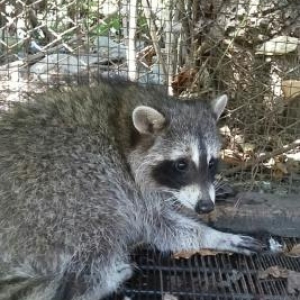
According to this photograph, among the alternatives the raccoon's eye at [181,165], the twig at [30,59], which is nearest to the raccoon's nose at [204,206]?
the raccoon's eye at [181,165]

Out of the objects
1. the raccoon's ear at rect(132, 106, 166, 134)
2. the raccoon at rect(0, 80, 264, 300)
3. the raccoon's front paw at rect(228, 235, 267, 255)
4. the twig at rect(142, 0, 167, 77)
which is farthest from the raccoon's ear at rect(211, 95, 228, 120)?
the twig at rect(142, 0, 167, 77)

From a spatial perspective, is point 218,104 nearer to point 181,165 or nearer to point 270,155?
point 181,165

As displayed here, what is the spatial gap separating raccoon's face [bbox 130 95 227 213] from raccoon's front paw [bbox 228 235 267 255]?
1.31ft

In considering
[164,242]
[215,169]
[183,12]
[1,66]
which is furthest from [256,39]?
[1,66]

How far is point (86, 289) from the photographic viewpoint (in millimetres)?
2609

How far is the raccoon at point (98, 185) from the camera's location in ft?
8.32

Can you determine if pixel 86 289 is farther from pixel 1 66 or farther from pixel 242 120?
pixel 1 66

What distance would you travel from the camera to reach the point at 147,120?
2844 mm

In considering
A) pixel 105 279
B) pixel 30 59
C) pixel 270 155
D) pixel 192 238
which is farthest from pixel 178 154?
pixel 30 59

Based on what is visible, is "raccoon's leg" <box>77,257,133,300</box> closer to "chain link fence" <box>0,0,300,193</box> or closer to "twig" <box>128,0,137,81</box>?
"chain link fence" <box>0,0,300,193</box>

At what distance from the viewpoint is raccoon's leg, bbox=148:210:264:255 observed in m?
3.13

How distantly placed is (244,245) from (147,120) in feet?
2.73

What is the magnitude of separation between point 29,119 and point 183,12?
53.8 inches

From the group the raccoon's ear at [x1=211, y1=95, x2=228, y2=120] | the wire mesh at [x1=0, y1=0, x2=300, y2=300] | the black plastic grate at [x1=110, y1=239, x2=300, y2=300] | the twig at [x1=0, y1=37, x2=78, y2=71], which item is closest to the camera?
the black plastic grate at [x1=110, y1=239, x2=300, y2=300]
